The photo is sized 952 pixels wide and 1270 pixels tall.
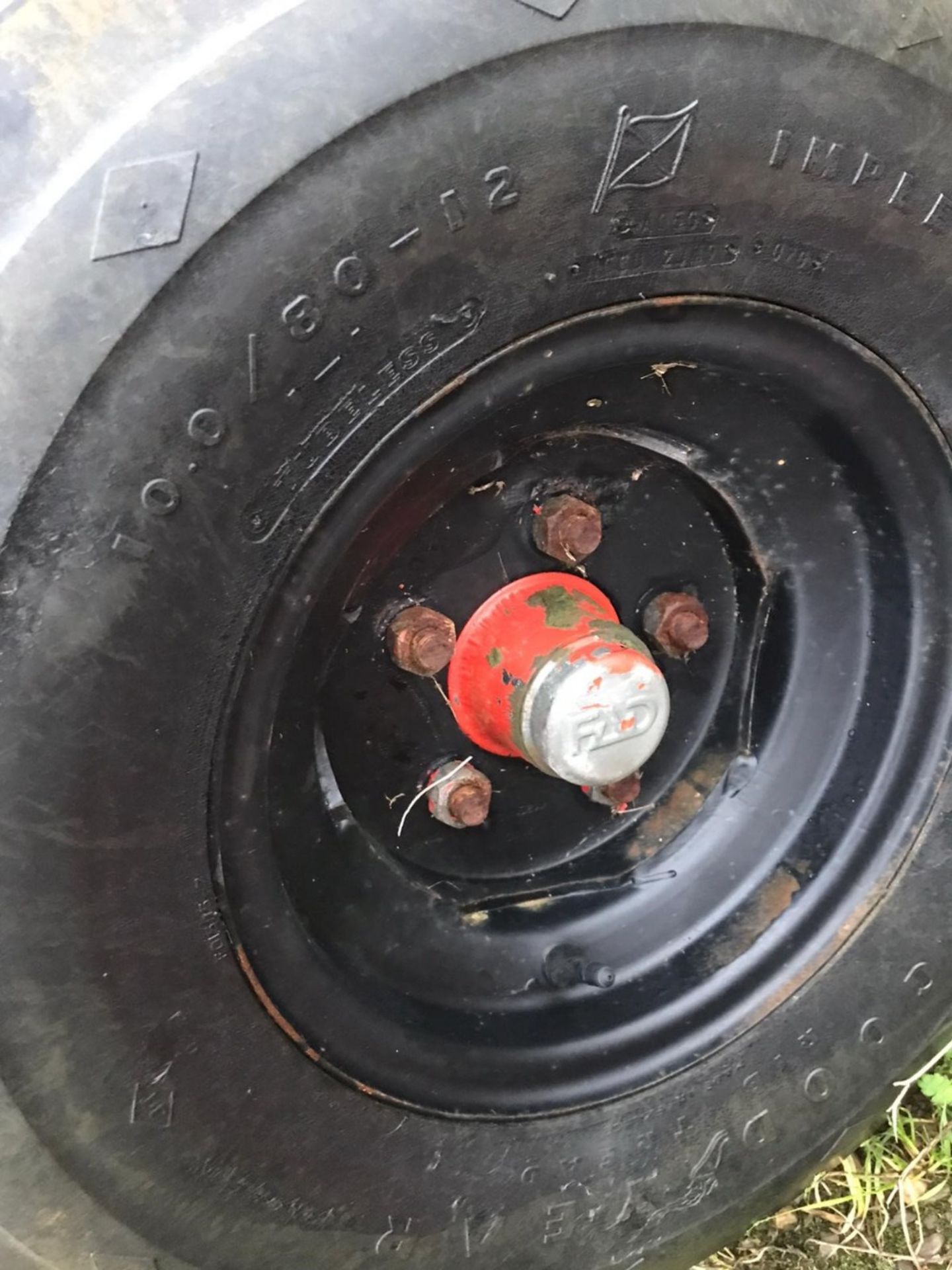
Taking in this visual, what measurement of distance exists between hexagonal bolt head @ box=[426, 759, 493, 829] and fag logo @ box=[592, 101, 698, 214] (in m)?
0.67

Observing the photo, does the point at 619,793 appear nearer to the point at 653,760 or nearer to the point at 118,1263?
the point at 653,760

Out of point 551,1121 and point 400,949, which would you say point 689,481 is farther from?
point 551,1121

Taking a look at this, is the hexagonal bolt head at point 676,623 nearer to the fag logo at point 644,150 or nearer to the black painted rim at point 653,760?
the black painted rim at point 653,760

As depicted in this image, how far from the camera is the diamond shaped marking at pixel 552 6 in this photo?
2.80ft

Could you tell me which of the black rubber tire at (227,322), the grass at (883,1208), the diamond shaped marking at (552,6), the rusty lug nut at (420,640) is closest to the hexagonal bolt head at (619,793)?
the rusty lug nut at (420,640)

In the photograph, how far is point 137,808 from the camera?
91 centimetres

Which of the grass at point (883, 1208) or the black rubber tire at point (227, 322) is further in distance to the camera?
the grass at point (883, 1208)

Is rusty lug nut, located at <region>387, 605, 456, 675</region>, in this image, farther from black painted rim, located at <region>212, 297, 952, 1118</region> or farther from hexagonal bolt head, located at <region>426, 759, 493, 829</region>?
hexagonal bolt head, located at <region>426, 759, 493, 829</region>

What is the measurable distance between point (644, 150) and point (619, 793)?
2.64 feet

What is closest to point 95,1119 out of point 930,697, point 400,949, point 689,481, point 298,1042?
point 298,1042

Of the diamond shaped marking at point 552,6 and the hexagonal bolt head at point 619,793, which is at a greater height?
the diamond shaped marking at point 552,6

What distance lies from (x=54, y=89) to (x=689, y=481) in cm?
79

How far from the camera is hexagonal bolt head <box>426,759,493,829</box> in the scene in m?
1.32

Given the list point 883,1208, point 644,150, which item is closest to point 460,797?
point 644,150
